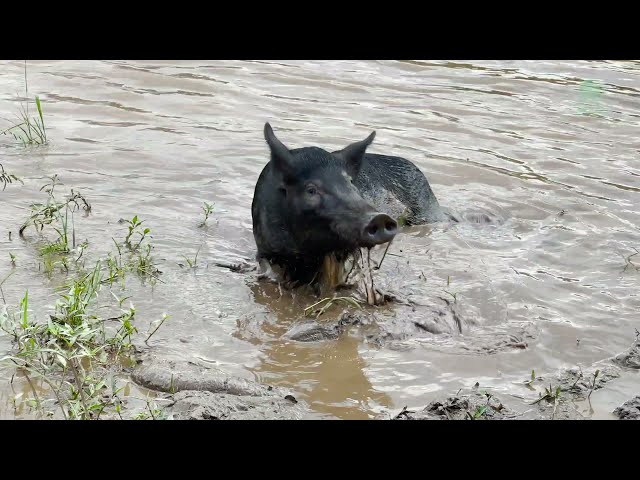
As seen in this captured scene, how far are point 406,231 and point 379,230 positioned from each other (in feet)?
8.04

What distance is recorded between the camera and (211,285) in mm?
6324

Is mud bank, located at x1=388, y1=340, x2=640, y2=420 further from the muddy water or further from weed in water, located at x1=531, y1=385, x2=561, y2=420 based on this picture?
the muddy water

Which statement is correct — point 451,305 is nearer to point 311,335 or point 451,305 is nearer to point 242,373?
point 311,335

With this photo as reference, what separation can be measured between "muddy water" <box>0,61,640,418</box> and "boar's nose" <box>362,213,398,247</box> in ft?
2.13

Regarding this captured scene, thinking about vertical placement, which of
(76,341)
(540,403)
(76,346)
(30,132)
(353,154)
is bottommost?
(540,403)

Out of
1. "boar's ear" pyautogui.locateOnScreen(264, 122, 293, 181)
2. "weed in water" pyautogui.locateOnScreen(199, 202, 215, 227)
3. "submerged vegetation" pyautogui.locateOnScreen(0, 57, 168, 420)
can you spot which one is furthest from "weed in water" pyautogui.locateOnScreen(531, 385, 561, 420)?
"weed in water" pyautogui.locateOnScreen(199, 202, 215, 227)

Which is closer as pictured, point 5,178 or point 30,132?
point 5,178

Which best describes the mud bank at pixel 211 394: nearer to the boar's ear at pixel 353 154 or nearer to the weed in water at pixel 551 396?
the weed in water at pixel 551 396

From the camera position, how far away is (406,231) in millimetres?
8023

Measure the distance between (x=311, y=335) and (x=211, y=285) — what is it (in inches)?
40.8

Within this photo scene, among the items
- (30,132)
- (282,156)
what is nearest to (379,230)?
(282,156)

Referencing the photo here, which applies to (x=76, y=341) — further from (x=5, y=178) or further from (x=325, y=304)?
(x=5, y=178)

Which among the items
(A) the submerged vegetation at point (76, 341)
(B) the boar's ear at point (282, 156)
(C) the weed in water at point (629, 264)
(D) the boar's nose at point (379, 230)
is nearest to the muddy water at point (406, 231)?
(C) the weed in water at point (629, 264)

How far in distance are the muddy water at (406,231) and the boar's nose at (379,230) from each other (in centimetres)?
65
